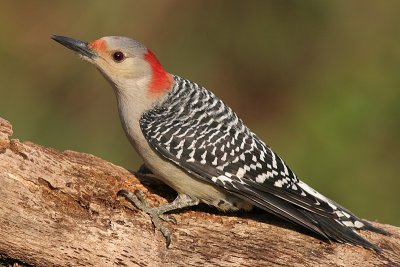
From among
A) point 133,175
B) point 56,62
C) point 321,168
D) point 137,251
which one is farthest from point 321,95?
point 137,251

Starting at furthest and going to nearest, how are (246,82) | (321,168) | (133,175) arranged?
(246,82), (321,168), (133,175)

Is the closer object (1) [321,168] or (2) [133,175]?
(2) [133,175]

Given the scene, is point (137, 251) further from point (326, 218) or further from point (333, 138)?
point (333, 138)

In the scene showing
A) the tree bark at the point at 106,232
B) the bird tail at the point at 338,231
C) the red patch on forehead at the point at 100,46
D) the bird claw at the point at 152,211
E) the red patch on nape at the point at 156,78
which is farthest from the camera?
the red patch on nape at the point at 156,78

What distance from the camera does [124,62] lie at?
19.5 feet

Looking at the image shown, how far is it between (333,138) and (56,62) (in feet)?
12.8

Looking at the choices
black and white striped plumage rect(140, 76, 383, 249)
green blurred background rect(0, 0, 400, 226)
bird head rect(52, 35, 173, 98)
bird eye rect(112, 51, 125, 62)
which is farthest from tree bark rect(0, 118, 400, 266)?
green blurred background rect(0, 0, 400, 226)

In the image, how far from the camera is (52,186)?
17.5ft

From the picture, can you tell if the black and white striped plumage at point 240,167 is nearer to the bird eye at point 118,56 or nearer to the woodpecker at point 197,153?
the woodpecker at point 197,153

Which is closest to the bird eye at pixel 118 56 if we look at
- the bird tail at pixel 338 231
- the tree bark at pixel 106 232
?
the tree bark at pixel 106 232

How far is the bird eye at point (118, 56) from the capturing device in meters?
5.89

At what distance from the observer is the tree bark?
16.8 feet

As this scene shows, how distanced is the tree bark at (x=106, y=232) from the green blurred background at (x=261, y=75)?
3.43 meters

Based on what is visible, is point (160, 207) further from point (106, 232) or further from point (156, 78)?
point (156, 78)
